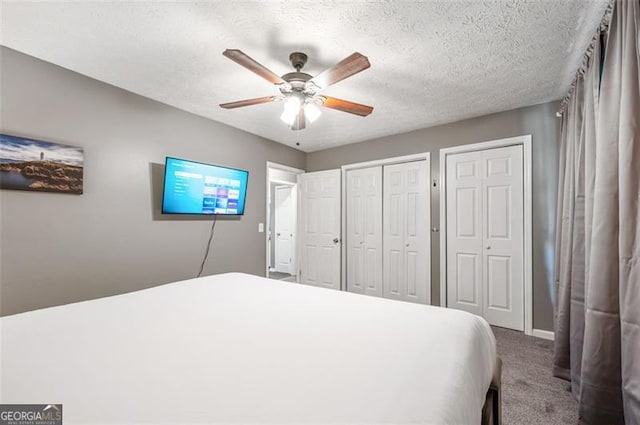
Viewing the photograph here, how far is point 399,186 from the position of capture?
12.7ft

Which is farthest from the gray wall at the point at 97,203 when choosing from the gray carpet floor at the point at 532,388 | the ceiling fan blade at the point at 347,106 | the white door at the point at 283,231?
the gray carpet floor at the point at 532,388

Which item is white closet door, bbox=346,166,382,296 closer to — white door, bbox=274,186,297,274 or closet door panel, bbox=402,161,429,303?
closet door panel, bbox=402,161,429,303

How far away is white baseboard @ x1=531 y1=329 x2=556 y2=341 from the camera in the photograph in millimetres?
2799

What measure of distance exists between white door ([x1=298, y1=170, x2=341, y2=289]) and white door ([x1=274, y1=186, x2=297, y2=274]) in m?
0.76

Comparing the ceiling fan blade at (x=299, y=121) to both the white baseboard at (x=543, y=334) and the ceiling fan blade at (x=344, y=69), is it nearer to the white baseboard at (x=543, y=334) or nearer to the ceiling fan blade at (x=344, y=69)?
the ceiling fan blade at (x=344, y=69)

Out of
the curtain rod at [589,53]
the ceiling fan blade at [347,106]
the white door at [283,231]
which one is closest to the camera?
the curtain rod at [589,53]

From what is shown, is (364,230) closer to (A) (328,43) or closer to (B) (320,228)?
(B) (320,228)

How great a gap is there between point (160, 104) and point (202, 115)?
0.46m

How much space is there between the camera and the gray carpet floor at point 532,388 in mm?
1719

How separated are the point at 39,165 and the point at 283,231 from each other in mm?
4047

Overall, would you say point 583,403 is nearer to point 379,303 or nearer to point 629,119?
point 379,303

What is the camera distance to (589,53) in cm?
187

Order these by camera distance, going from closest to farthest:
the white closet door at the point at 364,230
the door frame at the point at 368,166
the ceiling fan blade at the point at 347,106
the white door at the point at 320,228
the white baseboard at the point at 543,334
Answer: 1. the ceiling fan blade at the point at 347,106
2. the white baseboard at the point at 543,334
3. the door frame at the point at 368,166
4. the white closet door at the point at 364,230
5. the white door at the point at 320,228

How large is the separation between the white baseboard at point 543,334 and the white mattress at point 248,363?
2034mm
